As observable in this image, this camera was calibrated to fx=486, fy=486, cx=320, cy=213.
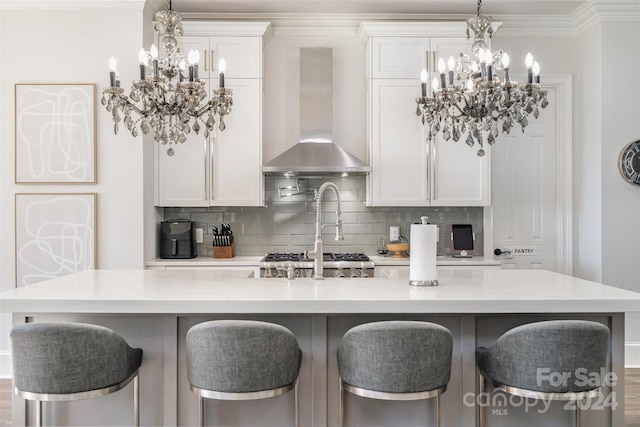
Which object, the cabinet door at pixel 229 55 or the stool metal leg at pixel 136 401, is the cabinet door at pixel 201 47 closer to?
the cabinet door at pixel 229 55

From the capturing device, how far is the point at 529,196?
4.48 metres

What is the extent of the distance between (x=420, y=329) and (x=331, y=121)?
9.18ft

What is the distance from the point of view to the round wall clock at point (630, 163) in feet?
13.2

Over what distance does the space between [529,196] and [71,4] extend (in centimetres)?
422

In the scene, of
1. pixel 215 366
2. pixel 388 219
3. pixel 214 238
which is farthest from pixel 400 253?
pixel 215 366

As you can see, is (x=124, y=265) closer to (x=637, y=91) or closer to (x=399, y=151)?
(x=399, y=151)

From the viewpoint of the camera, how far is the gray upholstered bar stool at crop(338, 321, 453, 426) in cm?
175

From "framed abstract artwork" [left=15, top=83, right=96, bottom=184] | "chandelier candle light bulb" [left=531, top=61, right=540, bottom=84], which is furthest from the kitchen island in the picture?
"framed abstract artwork" [left=15, top=83, right=96, bottom=184]

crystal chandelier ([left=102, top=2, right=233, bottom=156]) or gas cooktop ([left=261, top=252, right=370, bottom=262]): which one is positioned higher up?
crystal chandelier ([left=102, top=2, right=233, bottom=156])

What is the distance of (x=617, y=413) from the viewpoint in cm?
209

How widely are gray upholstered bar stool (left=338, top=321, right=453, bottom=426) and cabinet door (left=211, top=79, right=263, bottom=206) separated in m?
2.52

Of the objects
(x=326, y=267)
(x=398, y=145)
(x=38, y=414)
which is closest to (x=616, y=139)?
(x=398, y=145)

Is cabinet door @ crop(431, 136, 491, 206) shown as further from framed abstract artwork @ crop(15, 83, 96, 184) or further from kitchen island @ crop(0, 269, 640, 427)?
framed abstract artwork @ crop(15, 83, 96, 184)

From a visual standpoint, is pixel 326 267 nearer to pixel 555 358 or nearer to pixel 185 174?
pixel 185 174
